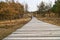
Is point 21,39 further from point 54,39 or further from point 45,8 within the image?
point 45,8

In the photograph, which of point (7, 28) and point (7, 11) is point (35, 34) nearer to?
point (7, 28)

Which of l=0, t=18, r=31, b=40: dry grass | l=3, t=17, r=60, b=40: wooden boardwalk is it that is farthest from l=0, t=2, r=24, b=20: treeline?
l=3, t=17, r=60, b=40: wooden boardwalk

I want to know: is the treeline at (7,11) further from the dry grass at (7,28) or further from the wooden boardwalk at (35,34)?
the wooden boardwalk at (35,34)

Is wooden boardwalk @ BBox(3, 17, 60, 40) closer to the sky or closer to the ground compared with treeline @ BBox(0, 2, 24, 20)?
closer to the sky

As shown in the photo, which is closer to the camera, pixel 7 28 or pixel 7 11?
pixel 7 28

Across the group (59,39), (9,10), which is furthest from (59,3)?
(59,39)

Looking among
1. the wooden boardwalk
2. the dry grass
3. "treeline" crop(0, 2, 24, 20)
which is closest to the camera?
the wooden boardwalk

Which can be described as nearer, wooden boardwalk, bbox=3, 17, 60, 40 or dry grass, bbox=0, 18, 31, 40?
wooden boardwalk, bbox=3, 17, 60, 40

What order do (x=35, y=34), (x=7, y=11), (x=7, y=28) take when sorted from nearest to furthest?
1. (x=35, y=34)
2. (x=7, y=28)
3. (x=7, y=11)

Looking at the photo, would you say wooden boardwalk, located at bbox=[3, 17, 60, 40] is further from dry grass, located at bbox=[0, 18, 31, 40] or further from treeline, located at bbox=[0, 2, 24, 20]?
treeline, located at bbox=[0, 2, 24, 20]

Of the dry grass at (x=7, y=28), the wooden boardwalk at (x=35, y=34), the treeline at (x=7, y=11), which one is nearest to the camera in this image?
the wooden boardwalk at (x=35, y=34)

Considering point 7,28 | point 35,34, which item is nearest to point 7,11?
point 7,28

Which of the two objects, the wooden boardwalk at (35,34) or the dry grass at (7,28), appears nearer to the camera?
the wooden boardwalk at (35,34)

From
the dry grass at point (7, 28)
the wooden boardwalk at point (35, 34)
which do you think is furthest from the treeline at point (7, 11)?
the wooden boardwalk at point (35, 34)
